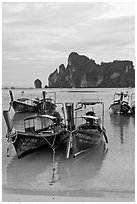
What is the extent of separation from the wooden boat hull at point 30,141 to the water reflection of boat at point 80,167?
722 mm

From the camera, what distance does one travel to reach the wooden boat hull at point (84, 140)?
9.23 meters

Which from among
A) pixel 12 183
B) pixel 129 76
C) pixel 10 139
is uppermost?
pixel 129 76

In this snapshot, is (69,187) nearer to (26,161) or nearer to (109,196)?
(109,196)

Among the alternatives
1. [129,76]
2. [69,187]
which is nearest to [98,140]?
[69,187]

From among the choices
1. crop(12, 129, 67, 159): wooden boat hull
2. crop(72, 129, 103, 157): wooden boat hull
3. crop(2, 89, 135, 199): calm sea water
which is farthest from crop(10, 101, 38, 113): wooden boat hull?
Result: crop(12, 129, 67, 159): wooden boat hull

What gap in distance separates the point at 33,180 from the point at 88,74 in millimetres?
89862

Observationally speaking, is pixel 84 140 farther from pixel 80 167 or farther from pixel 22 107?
pixel 22 107

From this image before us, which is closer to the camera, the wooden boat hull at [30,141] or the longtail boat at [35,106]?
the wooden boat hull at [30,141]

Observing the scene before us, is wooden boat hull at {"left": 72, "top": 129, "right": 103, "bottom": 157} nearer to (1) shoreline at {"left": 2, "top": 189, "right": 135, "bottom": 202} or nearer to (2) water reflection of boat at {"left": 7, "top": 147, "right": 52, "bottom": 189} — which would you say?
(2) water reflection of boat at {"left": 7, "top": 147, "right": 52, "bottom": 189}

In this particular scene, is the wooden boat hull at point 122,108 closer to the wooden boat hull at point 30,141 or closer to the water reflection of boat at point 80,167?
the water reflection of boat at point 80,167

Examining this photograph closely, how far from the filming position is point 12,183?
7.48 m

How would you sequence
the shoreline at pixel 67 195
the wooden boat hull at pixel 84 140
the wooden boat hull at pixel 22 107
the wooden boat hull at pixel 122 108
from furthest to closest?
1. the wooden boat hull at pixel 122 108
2. the wooden boat hull at pixel 22 107
3. the wooden boat hull at pixel 84 140
4. the shoreline at pixel 67 195

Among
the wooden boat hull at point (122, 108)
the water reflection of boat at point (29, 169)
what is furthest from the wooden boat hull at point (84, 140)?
the wooden boat hull at point (122, 108)

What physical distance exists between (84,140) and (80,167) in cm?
113
